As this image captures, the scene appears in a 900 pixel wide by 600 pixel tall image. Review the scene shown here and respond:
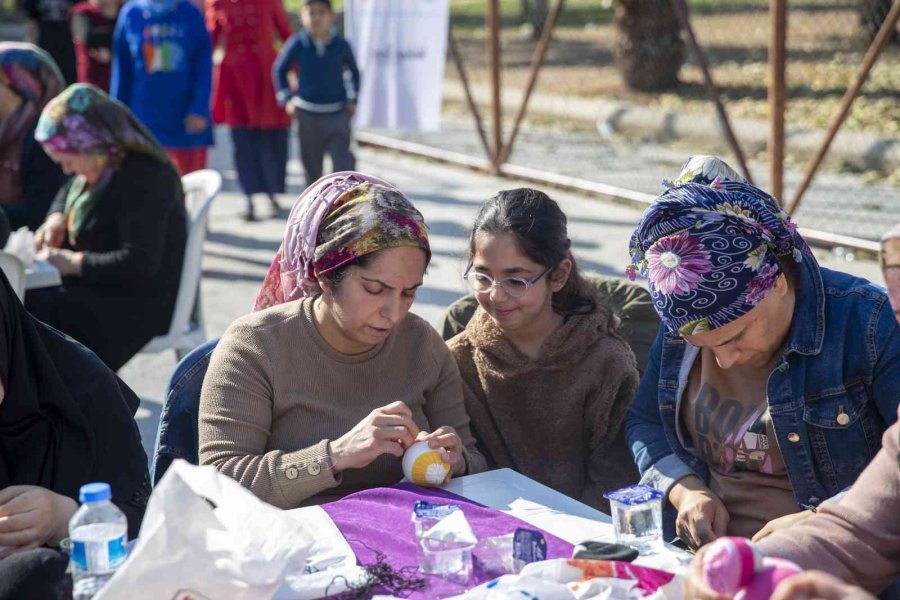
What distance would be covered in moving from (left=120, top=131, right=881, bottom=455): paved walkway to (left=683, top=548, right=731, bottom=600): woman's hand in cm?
354

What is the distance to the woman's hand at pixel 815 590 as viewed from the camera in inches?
72.0

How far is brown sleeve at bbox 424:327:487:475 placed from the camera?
3.14m

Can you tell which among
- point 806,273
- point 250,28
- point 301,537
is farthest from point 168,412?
point 250,28

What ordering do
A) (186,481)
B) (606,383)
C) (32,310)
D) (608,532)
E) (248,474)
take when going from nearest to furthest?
→ (186,481) < (608,532) < (248,474) < (606,383) < (32,310)

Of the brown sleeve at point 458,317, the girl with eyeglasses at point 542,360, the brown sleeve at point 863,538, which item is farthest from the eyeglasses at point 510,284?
the brown sleeve at point 863,538

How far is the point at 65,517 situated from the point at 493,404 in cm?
129

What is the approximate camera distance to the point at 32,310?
4.86 metres

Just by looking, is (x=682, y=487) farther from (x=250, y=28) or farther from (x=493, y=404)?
(x=250, y=28)

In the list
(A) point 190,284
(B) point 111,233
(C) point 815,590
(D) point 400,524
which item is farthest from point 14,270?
(C) point 815,590

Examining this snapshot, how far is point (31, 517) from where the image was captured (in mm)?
2514

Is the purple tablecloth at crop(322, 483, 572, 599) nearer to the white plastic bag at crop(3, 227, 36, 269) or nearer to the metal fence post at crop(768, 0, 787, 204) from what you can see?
the white plastic bag at crop(3, 227, 36, 269)

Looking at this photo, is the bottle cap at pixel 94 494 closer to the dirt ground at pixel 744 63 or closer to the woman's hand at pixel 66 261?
the woman's hand at pixel 66 261

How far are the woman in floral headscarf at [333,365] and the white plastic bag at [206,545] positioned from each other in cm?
73

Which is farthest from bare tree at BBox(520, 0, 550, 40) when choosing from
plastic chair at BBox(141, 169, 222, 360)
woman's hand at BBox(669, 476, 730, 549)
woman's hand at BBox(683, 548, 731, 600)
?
woman's hand at BBox(683, 548, 731, 600)
